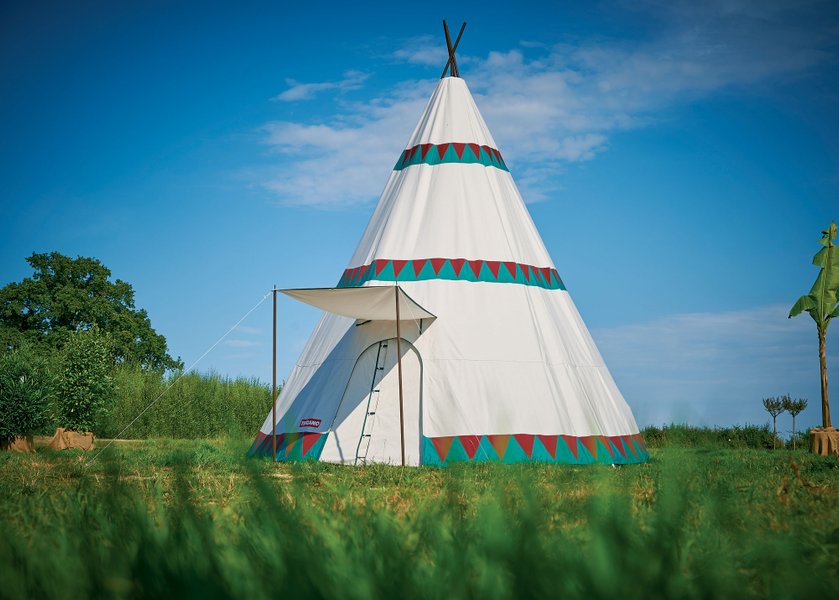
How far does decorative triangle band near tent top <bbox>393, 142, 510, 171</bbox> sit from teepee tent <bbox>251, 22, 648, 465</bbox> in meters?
0.02

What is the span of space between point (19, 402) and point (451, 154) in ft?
32.9

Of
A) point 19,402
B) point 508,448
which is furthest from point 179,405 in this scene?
point 508,448

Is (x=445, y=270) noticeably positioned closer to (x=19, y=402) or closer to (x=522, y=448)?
(x=522, y=448)

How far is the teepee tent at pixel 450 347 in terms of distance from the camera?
10.9 m

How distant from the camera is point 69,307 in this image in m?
28.8

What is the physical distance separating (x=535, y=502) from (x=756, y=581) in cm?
96

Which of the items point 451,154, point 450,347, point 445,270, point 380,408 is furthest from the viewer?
point 451,154

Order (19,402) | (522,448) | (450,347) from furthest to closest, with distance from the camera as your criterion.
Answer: (19,402) < (450,347) < (522,448)

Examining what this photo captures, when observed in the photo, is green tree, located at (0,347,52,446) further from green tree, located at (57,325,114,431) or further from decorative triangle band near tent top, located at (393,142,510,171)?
decorative triangle band near tent top, located at (393,142,510,171)

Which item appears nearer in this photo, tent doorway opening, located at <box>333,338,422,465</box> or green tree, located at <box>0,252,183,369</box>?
tent doorway opening, located at <box>333,338,422,465</box>

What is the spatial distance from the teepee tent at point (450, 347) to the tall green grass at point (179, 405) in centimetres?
1002

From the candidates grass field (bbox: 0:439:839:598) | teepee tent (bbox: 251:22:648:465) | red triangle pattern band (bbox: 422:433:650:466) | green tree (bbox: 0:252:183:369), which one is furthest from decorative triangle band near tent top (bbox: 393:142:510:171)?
green tree (bbox: 0:252:183:369)

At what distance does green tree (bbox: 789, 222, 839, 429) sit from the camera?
60.1 ft

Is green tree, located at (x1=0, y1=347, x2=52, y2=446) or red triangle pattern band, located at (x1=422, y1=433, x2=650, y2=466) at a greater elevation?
green tree, located at (x1=0, y1=347, x2=52, y2=446)
